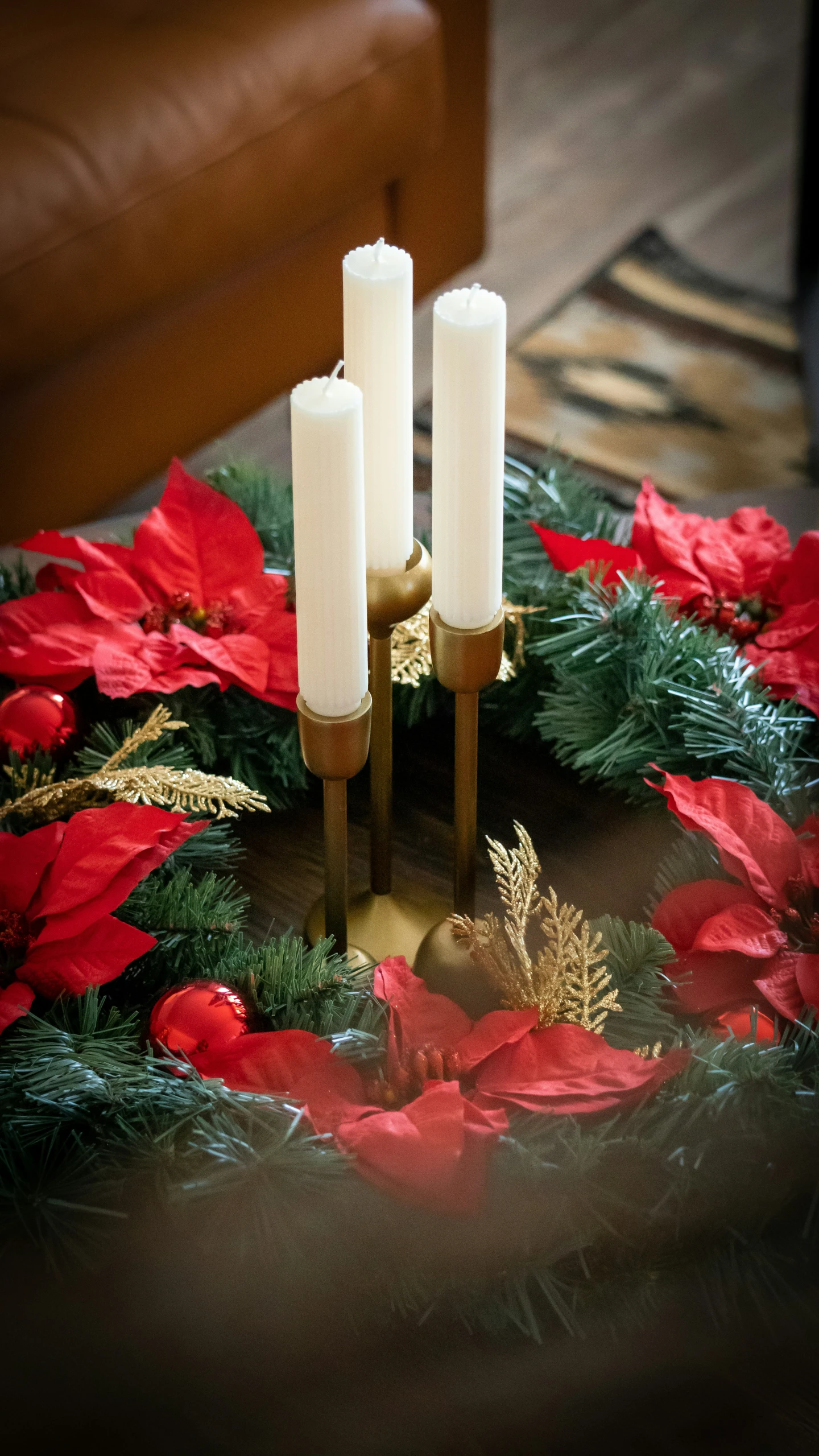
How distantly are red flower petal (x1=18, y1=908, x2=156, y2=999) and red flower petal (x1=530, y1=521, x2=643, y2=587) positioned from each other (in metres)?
0.34

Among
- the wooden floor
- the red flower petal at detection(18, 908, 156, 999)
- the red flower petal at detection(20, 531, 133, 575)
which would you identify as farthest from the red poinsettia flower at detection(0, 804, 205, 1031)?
the wooden floor

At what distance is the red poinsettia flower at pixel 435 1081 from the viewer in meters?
0.50

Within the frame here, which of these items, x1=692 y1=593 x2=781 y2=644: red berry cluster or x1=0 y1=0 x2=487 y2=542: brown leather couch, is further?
x1=0 y1=0 x2=487 y2=542: brown leather couch

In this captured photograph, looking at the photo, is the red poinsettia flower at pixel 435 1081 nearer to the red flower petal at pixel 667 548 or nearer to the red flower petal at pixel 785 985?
the red flower petal at pixel 785 985

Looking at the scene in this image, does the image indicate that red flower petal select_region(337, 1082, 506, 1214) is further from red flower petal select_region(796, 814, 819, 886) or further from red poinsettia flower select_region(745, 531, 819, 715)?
red poinsettia flower select_region(745, 531, 819, 715)

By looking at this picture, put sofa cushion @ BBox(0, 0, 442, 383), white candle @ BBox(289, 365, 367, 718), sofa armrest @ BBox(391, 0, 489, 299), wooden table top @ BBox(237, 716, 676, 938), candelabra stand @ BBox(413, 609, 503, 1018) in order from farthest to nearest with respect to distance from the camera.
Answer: sofa armrest @ BBox(391, 0, 489, 299), sofa cushion @ BBox(0, 0, 442, 383), wooden table top @ BBox(237, 716, 676, 938), candelabra stand @ BBox(413, 609, 503, 1018), white candle @ BBox(289, 365, 367, 718)

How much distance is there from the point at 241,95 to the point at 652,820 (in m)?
1.05

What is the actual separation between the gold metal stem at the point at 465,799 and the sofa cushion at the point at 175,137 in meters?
0.88

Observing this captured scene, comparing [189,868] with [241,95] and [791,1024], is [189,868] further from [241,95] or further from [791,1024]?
[241,95]

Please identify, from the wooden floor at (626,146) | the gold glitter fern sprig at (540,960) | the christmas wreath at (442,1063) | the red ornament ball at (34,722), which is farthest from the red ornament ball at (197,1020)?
the wooden floor at (626,146)

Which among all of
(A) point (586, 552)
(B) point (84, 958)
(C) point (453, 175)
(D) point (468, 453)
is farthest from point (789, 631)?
(C) point (453, 175)

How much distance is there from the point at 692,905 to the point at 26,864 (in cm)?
30

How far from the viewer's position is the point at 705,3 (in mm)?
2822

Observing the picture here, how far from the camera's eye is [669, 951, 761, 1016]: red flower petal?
580 mm
